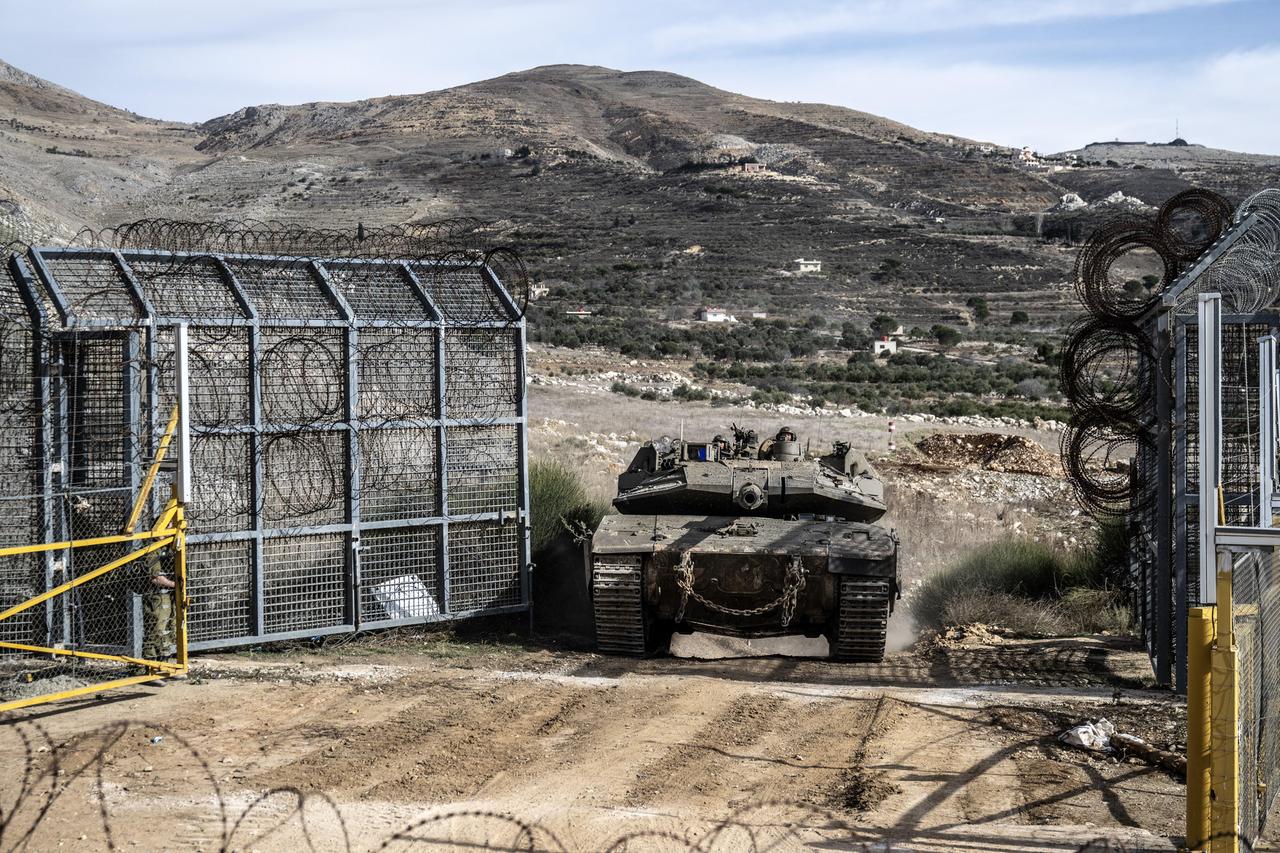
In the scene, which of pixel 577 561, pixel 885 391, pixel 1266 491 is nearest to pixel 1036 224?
pixel 885 391

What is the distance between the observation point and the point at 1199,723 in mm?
5359

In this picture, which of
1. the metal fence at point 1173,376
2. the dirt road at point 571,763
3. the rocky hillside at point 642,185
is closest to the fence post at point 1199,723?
the dirt road at point 571,763

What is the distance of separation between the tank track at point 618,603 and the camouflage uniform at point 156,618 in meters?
3.38

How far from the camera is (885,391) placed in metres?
34.9

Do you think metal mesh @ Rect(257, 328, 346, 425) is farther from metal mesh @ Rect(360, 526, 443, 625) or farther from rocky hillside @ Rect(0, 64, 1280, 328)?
rocky hillside @ Rect(0, 64, 1280, 328)

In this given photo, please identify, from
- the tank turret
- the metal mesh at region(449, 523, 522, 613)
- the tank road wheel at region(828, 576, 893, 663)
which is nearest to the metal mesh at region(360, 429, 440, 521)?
the metal mesh at region(449, 523, 522, 613)

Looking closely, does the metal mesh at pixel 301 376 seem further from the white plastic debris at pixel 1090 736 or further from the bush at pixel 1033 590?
the bush at pixel 1033 590

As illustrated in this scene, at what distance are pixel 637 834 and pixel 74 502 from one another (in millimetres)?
5589

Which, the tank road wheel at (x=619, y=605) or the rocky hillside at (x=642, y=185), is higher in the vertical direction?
the rocky hillside at (x=642, y=185)

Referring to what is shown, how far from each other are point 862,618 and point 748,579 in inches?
39.6

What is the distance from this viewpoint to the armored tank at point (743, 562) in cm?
1080

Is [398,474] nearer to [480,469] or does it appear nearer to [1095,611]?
[480,469]

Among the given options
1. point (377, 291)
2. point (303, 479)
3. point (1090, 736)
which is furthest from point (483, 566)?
point (1090, 736)

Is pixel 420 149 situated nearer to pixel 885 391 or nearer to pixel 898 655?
pixel 885 391
